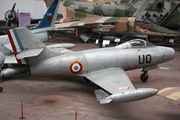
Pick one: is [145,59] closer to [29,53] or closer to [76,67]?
[76,67]

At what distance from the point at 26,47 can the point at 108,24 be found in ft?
36.9

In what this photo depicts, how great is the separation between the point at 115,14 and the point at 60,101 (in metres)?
14.7

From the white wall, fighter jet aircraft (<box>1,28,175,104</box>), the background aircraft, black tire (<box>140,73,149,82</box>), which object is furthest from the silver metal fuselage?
the white wall

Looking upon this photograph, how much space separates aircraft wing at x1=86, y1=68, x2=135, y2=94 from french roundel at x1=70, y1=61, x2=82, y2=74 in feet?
1.39

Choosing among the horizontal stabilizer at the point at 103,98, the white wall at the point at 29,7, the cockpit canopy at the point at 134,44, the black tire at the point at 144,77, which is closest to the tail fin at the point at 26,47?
the cockpit canopy at the point at 134,44

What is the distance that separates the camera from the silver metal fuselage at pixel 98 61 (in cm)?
1053

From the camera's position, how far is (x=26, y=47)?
425 inches

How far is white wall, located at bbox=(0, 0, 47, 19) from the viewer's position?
30.1 metres

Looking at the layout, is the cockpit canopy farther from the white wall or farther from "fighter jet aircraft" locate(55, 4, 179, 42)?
the white wall

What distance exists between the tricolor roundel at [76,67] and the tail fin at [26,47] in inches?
35.2

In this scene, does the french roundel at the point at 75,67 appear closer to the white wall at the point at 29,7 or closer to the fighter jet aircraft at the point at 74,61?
the fighter jet aircraft at the point at 74,61

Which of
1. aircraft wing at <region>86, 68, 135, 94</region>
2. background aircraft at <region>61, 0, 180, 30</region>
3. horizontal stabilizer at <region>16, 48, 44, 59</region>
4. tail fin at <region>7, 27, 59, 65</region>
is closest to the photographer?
aircraft wing at <region>86, 68, 135, 94</region>

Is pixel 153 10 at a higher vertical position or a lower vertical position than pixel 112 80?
higher

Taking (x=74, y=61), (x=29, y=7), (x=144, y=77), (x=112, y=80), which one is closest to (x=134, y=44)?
(x=144, y=77)
